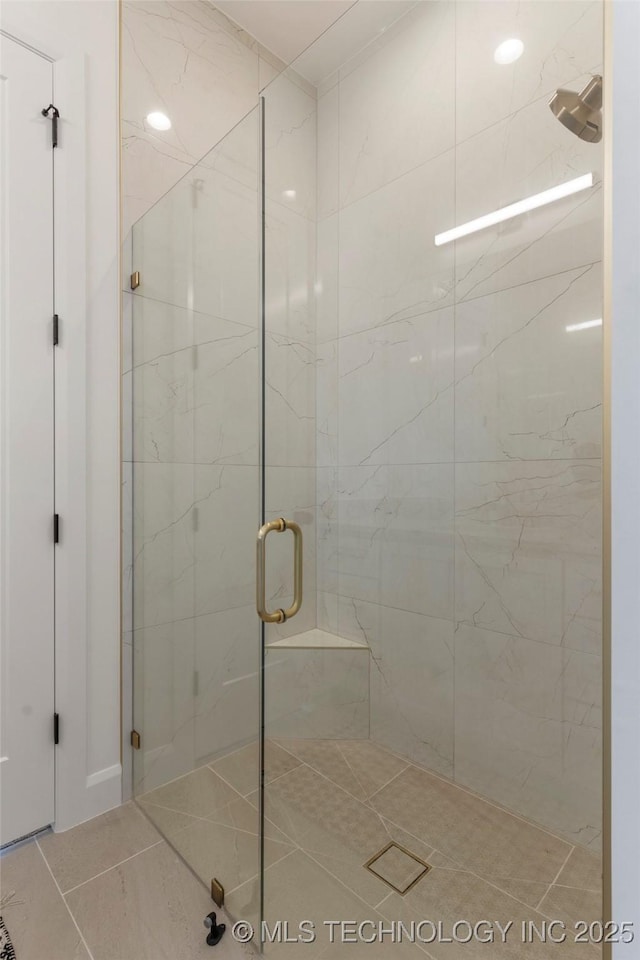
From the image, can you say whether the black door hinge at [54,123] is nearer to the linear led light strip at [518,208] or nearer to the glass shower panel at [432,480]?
the glass shower panel at [432,480]

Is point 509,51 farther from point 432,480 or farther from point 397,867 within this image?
point 397,867

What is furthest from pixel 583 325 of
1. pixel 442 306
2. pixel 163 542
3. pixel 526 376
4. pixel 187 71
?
pixel 187 71

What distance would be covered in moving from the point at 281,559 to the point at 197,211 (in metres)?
1.01

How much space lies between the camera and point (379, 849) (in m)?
0.85

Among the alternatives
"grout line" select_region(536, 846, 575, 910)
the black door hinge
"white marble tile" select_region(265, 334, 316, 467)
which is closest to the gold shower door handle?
"white marble tile" select_region(265, 334, 316, 467)

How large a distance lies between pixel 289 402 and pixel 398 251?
38 centimetres

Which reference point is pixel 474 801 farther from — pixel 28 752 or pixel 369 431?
pixel 28 752

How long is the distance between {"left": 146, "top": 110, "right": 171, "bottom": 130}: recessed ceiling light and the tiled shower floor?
1998 millimetres

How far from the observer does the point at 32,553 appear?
1.44 m

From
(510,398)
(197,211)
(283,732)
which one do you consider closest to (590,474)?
(510,398)

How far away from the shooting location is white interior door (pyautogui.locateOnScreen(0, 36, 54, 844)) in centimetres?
138

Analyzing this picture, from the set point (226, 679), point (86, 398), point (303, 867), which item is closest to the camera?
point (303, 867)

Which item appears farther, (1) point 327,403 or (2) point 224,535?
(2) point 224,535

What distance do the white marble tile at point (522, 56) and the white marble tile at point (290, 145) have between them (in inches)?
12.9
